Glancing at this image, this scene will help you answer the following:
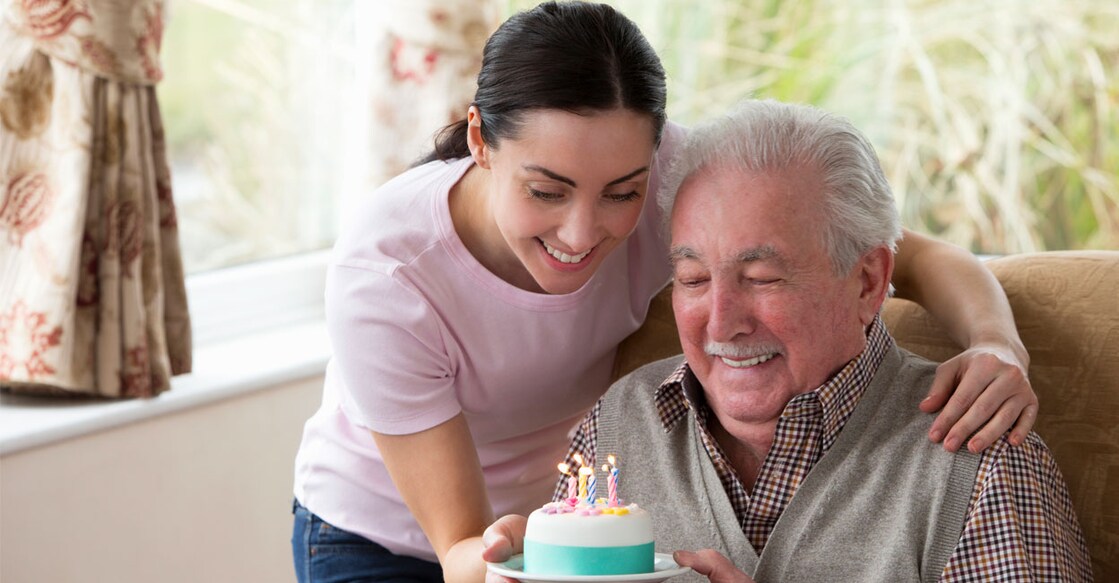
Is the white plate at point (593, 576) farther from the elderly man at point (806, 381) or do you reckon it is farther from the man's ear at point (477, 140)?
the man's ear at point (477, 140)

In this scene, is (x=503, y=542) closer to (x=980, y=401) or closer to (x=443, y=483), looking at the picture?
(x=443, y=483)

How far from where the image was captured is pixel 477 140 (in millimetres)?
1821

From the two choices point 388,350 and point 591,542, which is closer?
point 591,542

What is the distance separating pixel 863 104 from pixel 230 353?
203 centimetres

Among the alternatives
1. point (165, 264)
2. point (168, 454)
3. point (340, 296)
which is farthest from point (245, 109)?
point (340, 296)

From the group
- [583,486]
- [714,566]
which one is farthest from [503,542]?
[714,566]

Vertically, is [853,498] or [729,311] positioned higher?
[729,311]

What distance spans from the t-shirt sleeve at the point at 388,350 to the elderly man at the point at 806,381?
0.97ft

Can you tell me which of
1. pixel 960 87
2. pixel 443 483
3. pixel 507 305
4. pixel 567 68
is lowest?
pixel 443 483

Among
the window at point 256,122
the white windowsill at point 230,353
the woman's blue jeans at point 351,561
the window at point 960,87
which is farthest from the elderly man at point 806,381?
the window at point 960,87

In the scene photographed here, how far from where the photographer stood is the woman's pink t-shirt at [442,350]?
5.92 feet

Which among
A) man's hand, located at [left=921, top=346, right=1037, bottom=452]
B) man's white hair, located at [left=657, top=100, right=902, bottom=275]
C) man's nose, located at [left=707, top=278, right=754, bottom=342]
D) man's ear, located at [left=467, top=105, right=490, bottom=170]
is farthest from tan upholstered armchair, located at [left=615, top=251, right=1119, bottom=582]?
man's ear, located at [left=467, top=105, right=490, bottom=170]

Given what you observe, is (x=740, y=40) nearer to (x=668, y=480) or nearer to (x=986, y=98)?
(x=986, y=98)

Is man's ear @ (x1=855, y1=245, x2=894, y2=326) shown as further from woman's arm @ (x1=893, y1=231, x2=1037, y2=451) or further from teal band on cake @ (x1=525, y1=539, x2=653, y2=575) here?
teal band on cake @ (x1=525, y1=539, x2=653, y2=575)
